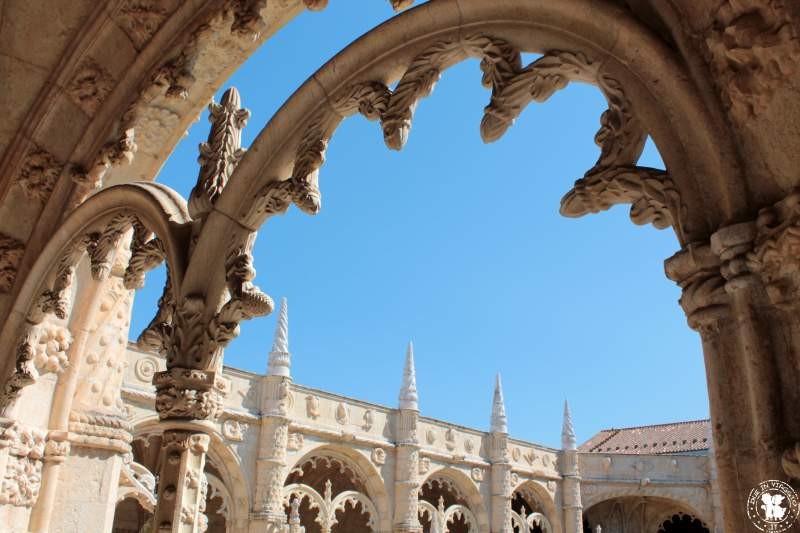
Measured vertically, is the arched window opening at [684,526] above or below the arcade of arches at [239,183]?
above

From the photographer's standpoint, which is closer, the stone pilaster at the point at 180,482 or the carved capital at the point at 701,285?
the carved capital at the point at 701,285

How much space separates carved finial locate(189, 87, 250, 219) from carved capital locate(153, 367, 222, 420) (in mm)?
627

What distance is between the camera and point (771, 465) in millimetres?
1369

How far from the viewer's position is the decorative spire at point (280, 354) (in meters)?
13.5

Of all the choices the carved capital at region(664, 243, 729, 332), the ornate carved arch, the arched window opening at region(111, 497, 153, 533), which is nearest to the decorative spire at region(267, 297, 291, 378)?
the arched window opening at region(111, 497, 153, 533)

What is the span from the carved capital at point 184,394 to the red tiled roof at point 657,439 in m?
21.2

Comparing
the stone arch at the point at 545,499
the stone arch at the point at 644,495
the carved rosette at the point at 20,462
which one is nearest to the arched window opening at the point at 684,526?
the stone arch at the point at 644,495

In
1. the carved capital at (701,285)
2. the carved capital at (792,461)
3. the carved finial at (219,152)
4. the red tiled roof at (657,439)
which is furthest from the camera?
the red tiled roof at (657,439)

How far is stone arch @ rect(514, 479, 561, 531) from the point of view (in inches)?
731

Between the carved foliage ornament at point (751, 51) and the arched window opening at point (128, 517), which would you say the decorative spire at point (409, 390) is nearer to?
the arched window opening at point (128, 517)

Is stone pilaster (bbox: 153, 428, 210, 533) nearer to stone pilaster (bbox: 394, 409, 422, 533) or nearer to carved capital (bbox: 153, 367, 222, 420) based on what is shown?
carved capital (bbox: 153, 367, 222, 420)

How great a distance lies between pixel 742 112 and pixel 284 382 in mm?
12367

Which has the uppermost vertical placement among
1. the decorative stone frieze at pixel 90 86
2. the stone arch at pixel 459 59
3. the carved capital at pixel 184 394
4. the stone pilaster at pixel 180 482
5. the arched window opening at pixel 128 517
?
the decorative stone frieze at pixel 90 86

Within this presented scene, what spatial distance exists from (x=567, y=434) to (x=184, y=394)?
58.4 ft
